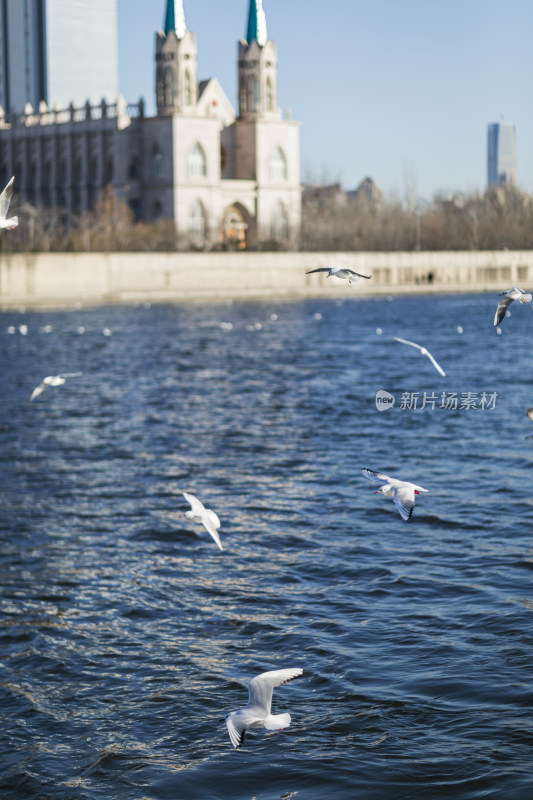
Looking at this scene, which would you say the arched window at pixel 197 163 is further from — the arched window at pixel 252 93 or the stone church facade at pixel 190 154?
the arched window at pixel 252 93

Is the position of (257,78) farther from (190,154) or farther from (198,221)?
(198,221)

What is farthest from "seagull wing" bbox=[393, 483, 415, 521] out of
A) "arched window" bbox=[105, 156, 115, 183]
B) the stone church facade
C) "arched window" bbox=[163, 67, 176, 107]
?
"arched window" bbox=[105, 156, 115, 183]

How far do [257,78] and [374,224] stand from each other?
1886 cm

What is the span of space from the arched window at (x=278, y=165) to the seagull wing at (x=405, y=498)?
115 m

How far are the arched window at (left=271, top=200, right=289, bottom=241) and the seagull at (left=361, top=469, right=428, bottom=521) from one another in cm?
10839

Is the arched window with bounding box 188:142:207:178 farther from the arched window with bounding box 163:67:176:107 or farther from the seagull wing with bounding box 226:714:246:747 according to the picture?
the seagull wing with bounding box 226:714:246:747

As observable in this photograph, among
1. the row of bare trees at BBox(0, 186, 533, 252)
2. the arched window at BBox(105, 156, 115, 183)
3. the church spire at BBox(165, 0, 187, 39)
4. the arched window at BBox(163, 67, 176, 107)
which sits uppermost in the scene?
the church spire at BBox(165, 0, 187, 39)

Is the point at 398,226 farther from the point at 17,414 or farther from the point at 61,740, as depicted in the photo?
the point at 61,740

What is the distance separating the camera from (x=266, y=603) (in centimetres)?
1355

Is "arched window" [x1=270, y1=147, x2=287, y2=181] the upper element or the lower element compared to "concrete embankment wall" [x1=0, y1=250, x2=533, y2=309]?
upper

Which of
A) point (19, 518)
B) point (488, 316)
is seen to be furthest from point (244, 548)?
point (488, 316)

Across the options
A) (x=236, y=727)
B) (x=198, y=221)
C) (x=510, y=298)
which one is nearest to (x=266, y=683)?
(x=236, y=727)

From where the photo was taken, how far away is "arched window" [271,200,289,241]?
4628 inches

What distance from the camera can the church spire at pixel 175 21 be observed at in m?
117
